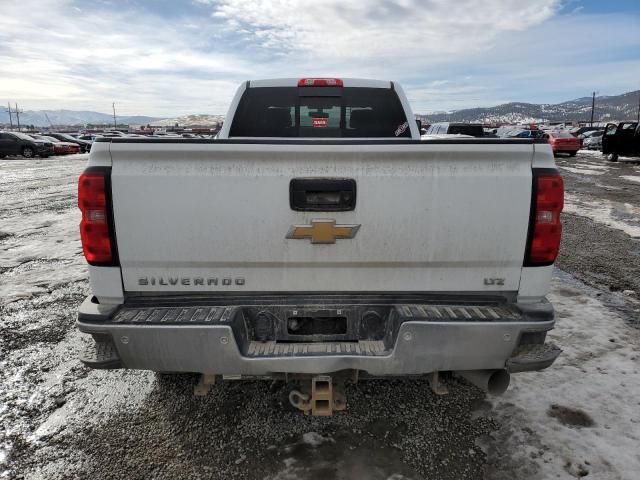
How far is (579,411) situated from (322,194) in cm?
241

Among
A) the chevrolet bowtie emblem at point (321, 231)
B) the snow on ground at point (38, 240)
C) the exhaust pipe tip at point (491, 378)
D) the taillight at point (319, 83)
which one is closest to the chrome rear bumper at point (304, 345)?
the exhaust pipe tip at point (491, 378)

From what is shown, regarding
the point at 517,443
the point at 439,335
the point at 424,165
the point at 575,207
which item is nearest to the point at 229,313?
the point at 439,335

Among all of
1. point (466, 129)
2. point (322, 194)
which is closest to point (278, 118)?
point (322, 194)

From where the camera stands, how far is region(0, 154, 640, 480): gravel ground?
261cm

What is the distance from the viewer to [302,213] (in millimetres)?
2340

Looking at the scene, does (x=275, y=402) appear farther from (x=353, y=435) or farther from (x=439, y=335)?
(x=439, y=335)

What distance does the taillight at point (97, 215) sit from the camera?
2279mm

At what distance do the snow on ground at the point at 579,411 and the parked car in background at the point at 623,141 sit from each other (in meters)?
21.4

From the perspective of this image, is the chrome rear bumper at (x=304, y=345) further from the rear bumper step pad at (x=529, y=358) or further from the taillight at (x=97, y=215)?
the taillight at (x=97, y=215)

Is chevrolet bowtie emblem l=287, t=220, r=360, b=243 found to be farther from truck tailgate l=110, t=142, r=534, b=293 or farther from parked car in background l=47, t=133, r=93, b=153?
parked car in background l=47, t=133, r=93, b=153

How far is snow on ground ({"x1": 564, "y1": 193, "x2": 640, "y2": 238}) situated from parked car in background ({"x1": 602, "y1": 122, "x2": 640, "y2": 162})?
12.3m

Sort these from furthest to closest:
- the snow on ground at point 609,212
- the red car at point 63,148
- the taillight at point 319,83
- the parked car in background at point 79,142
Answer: the parked car in background at point 79,142 < the red car at point 63,148 < the snow on ground at point 609,212 < the taillight at point 319,83

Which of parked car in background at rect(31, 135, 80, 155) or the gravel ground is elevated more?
parked car in background at rect(31, 135, 80, 155)

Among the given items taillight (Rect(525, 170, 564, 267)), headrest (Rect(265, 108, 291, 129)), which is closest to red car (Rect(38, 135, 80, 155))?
headrest (Rect(265, 108, 291, 129))
